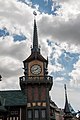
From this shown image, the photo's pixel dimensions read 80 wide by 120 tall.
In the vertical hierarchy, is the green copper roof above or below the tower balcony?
below

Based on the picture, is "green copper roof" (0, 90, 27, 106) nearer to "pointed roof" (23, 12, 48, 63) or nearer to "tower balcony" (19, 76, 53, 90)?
"tower balcony" (19, 76, 53, 90)

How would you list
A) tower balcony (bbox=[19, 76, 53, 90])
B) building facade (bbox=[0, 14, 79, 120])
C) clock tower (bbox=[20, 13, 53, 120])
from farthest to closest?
tower balcony (bbox=[19, 76, 53, 90]), clock tower (bbox=[20, 13, 53, 120]), building facade (bbox=[0, 14, 79, 120])

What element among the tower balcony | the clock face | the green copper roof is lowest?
the green copper roof

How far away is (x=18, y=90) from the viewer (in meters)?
66.2

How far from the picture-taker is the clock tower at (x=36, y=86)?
200 ft

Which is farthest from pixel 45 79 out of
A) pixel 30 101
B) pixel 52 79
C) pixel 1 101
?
pixel 1 101

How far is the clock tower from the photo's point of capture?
60938mm

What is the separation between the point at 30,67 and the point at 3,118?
13.3 m

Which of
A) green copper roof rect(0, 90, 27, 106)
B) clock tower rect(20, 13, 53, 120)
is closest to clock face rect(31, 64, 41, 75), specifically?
clock tower rect(20, 13, 53, 120)

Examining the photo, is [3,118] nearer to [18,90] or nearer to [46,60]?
[18,90]

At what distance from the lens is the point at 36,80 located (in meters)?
62.9

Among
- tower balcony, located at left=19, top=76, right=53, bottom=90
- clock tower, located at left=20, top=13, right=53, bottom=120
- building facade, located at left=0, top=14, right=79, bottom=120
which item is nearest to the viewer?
building facade, located at left=0, top=14, right=79, bottom=120

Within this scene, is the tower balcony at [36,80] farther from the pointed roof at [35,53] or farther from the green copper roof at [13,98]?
the pointed roof at [35,53]

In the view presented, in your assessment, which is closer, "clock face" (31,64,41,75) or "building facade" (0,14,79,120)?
"building facade" (0,14,79,120)
